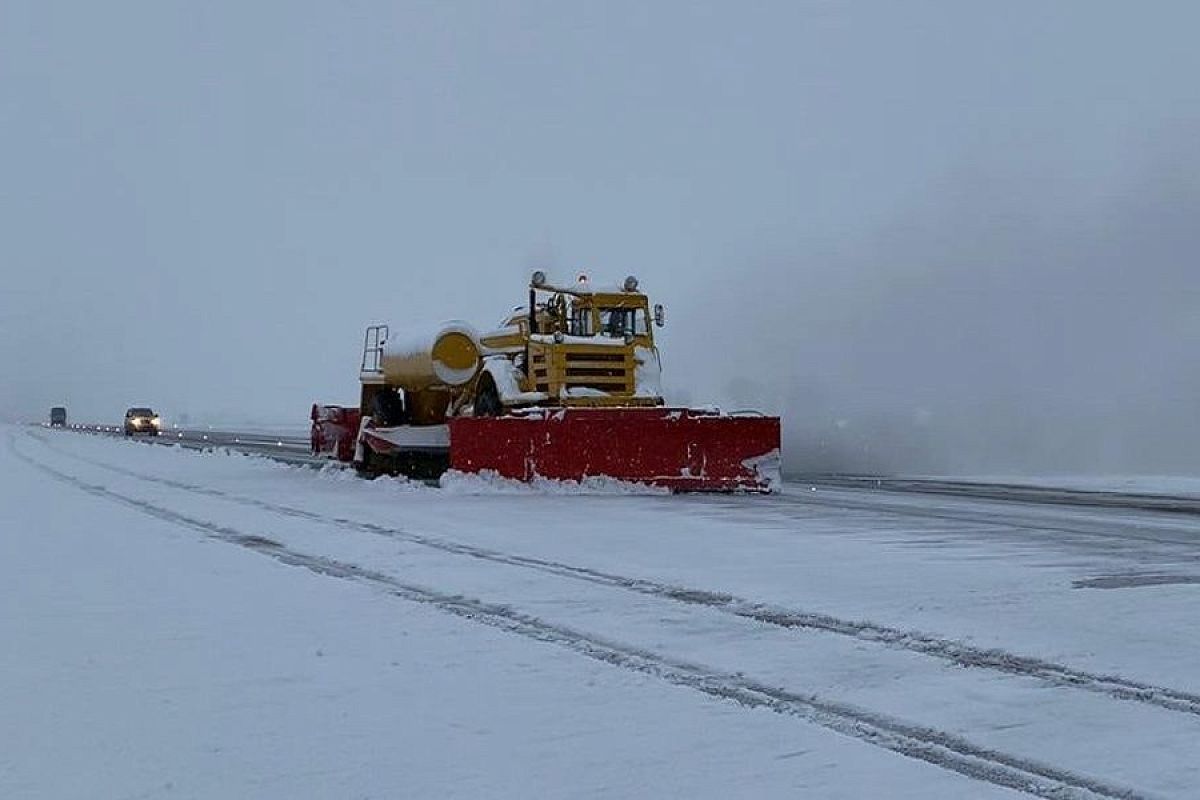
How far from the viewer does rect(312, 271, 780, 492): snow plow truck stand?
17.3 m

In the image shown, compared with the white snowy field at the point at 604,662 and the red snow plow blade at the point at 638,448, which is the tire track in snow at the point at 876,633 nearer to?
the white snowy field at the point at 604,662

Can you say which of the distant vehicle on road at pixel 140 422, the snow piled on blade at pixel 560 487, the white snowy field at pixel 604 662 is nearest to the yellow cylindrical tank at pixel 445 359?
the snow piled on blade at pixel 560 487

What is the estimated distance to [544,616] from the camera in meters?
7.71

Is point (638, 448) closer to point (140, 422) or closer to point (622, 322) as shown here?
point (622, 322)

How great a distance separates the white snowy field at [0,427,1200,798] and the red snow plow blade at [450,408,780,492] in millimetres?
4729

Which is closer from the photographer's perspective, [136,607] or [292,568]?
[136,607]

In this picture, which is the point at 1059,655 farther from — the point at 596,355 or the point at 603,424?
the point at 596,355

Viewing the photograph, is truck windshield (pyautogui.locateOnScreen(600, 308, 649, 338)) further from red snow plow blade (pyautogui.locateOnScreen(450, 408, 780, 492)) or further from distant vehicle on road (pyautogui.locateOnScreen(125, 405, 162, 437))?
distant vehicle on road (pyautogui.locateOnScreen(125, 405, 162, 437))

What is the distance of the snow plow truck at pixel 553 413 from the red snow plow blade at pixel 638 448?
0.01 m

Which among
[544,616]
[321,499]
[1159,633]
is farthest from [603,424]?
[1159,633]

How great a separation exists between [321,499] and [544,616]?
960 centimetres

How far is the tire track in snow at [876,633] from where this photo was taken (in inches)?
226

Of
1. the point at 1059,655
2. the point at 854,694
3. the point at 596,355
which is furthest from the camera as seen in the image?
the point at 596,355

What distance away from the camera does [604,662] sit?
6.41 metres
